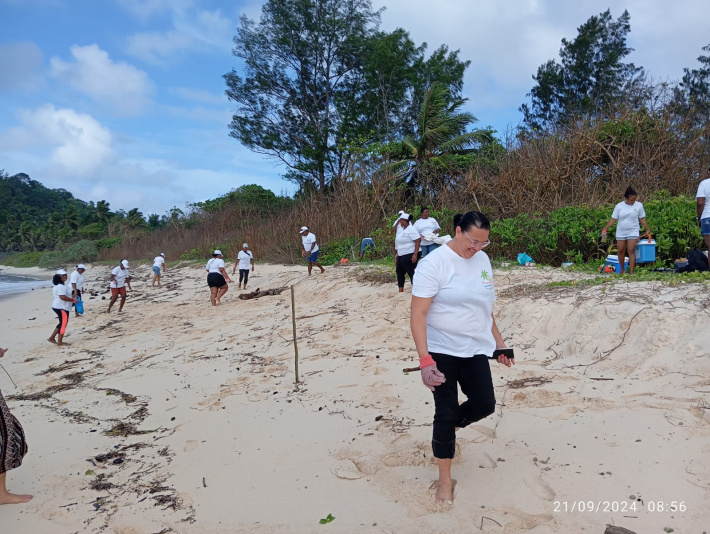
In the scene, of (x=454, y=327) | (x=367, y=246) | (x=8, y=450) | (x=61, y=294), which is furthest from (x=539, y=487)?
(x=367, y=246)

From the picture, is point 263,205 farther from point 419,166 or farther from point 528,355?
point 528,355

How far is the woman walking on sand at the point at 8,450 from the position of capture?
3289 mm

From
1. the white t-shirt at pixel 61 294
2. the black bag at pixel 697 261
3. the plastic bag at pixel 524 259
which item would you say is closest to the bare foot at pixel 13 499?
the white t-shirt at pixel 61 294

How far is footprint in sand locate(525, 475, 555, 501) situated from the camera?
9.21 feet

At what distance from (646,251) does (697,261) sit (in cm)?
111

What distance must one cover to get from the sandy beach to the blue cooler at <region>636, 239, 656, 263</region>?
1470 mm

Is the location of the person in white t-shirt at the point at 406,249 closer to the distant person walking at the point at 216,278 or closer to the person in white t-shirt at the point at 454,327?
the distant person walking at the point at 216,278

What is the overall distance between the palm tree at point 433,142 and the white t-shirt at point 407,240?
365 inches

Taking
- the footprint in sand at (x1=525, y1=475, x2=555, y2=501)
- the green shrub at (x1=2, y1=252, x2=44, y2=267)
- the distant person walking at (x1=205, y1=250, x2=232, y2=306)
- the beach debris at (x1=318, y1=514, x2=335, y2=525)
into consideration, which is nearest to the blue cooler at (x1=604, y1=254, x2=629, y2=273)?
the footprint in sand at (x1=525, y1=475, x2=555, y2=501)

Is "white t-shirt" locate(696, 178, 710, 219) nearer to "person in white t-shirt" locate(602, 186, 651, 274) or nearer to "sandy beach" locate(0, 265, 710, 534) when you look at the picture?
"person in white t-shirt" locate(602, 186, 651, 274)

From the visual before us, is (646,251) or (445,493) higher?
(646,251)

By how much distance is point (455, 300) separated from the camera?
2740 mm

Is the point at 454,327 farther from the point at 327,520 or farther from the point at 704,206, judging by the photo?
the point at 704,206

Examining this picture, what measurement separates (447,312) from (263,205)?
25.4 meters
